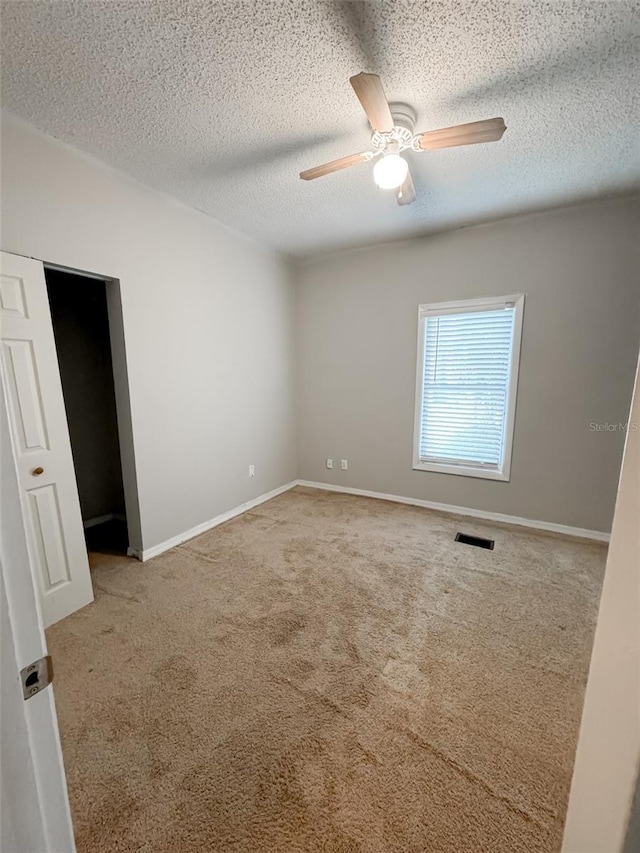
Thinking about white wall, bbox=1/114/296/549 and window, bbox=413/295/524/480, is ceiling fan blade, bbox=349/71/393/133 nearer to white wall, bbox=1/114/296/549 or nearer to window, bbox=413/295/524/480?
white wall, bbox=1/114/296/549

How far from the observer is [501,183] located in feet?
8.01

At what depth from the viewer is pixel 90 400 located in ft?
10.9

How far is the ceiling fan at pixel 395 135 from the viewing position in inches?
55.8

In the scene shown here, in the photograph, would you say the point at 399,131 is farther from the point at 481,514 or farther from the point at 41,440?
the point at 481,514

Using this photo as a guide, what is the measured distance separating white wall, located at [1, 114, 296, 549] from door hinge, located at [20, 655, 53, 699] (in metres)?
2.15

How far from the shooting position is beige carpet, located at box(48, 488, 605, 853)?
3.64ft

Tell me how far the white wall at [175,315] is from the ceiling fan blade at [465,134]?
1.96 metres

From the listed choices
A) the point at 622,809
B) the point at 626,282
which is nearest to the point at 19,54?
the point at 622,809

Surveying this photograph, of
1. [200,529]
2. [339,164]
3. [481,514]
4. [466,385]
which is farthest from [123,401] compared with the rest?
[481,514]

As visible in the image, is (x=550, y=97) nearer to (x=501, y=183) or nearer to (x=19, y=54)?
(x=501, y=183)

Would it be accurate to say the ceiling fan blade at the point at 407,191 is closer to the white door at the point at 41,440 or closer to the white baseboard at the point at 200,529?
the white door at the point at 41,440

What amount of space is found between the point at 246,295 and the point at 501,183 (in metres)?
2.31

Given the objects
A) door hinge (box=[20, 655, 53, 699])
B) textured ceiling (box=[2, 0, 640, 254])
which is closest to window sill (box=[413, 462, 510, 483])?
textured ceiling (box=[2, 0, 640, 254])

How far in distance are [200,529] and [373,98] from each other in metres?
3.14
